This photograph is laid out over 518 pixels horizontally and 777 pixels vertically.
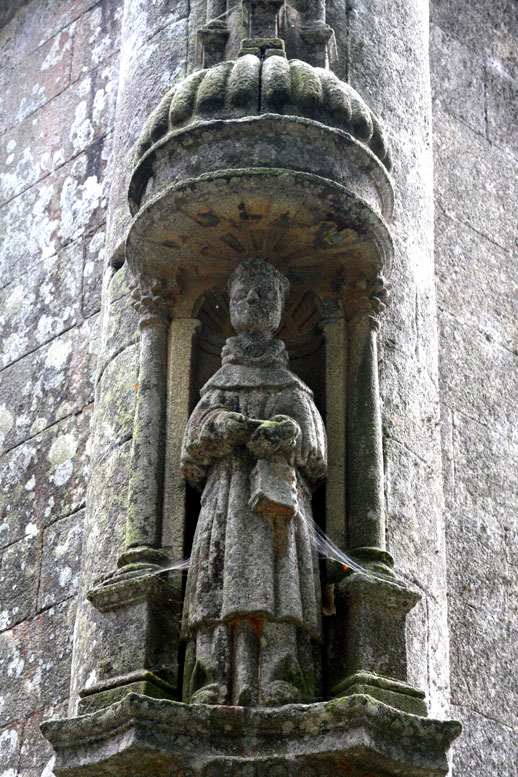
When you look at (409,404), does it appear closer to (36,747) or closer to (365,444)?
(365,444)

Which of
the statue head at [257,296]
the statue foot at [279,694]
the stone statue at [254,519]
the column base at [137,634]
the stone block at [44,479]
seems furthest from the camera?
the stone block at [44,479]

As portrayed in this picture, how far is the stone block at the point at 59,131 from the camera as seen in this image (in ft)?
24.7

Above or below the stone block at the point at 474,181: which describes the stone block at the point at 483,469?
below

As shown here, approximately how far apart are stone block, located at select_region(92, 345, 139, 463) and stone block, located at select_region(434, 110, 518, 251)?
2.13 metres

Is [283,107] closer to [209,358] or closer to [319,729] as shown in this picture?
[209,358]

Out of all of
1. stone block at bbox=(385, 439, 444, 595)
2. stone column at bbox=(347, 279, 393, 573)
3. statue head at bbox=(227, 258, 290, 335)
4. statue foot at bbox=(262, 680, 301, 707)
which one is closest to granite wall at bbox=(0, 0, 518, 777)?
stone block at bbox=(385, 439, 444, 595)

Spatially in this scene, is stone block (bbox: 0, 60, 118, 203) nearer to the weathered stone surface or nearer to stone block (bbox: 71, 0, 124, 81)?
stone block (bbox: 71, 0, 124, 81)

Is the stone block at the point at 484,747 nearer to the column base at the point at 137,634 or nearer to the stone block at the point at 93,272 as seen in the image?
the column base at the point at 137,634

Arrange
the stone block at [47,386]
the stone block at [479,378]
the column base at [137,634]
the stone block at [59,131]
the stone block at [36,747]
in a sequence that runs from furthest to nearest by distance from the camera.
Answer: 1. the stone block at [59,131]
2. the stone block at [47,386]
3. the stone block at [479,378]
4. the stone block at [36,747]
5. the column base at [137,634]

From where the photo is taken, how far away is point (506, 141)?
7.61m

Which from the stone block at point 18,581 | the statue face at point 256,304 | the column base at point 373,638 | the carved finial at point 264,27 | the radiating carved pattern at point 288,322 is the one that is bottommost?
the column base at point 373,638

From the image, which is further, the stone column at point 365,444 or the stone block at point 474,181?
the stone block at point 474,181

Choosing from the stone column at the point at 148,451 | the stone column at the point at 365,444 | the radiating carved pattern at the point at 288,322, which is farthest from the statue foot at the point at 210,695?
the radiating carved pattern at the point at 288,322

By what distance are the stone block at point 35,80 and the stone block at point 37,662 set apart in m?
2.96
